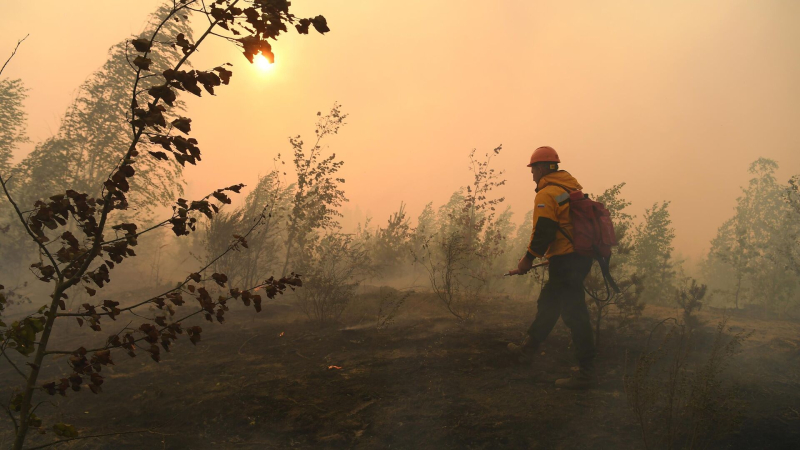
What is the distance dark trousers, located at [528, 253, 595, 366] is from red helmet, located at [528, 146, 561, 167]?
3.78ft

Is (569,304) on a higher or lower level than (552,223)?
lower

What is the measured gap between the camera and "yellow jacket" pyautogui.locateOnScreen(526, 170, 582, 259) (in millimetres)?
4039

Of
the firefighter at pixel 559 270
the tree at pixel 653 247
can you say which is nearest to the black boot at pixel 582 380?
the firefighter at pixel 559 270

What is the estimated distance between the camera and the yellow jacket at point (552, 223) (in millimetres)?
4039

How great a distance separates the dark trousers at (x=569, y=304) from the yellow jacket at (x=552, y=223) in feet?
0.50

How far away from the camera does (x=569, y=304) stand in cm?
399

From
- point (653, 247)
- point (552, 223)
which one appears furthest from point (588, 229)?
point (653, 247)

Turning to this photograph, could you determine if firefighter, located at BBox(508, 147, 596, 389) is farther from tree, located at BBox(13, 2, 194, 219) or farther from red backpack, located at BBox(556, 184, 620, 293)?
tree, located at BBox(13, 2, 194, 219)

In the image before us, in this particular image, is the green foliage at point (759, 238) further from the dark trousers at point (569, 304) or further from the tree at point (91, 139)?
the tree at point (91, 139)

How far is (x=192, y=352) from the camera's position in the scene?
16.8 feet

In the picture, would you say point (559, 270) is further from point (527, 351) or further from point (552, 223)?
point (527, 351)

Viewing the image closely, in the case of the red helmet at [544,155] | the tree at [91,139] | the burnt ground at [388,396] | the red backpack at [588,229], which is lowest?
the burnt ground at [388,396]

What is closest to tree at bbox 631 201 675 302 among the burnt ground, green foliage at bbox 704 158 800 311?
green foliage at bbox 704 158 800 311

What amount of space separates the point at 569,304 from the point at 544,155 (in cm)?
174
